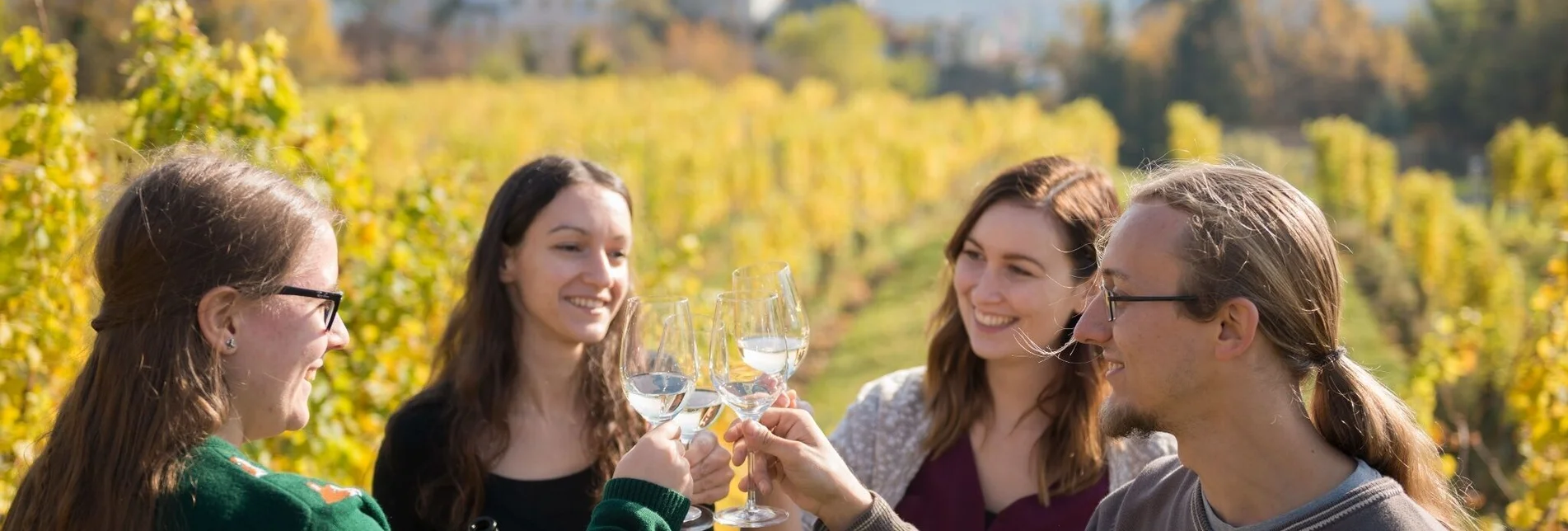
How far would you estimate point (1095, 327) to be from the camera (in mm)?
1904

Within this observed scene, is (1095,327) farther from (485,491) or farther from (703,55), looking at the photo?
(703,55)

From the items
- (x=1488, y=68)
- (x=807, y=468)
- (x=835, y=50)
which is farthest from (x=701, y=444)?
(x=835, y=50)

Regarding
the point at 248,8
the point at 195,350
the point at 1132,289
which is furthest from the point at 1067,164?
the point at 248,8

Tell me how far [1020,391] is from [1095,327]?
3.38 ft

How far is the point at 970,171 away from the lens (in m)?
19.8

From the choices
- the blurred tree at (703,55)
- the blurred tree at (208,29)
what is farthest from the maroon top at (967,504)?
the blurred tree at (703,55)

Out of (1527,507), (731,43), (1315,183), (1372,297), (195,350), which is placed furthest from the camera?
(731,43)

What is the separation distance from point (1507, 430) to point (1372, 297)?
21.8 feet

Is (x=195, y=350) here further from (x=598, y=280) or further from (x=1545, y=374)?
(x=1545, y=374)

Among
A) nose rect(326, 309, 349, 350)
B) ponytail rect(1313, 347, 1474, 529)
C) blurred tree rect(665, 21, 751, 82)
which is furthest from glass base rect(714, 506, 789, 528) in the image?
blurred tree rect(665, 21, 751, 82)

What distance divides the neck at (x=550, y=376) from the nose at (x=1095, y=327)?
1.36 metres

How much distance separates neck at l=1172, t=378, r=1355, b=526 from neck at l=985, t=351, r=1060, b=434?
104 centimetres

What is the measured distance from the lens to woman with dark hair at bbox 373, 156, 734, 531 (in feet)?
8.86

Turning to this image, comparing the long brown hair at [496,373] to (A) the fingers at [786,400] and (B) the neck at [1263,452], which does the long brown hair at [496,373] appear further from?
(B) the neck at [1263,452]
